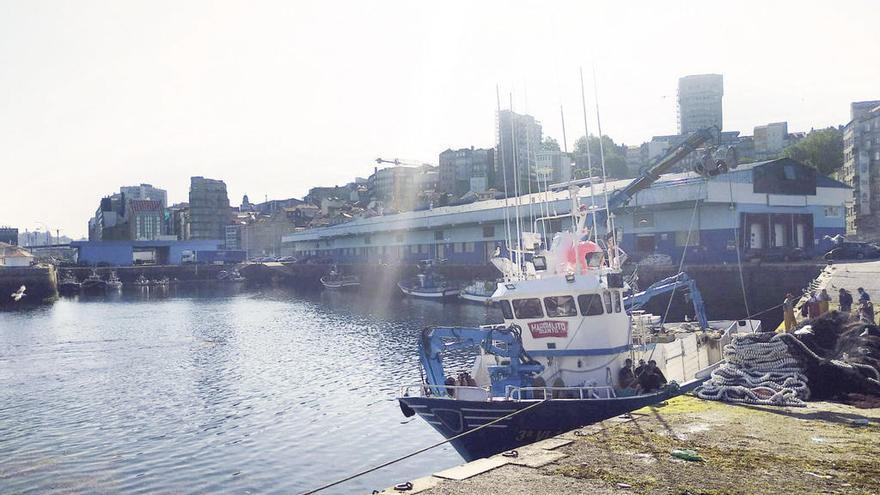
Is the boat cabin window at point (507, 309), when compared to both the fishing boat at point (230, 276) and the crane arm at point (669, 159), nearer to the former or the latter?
the crane arm at point (669, 159)

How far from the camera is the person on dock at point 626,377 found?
20891 mm

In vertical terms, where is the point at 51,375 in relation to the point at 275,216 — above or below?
below

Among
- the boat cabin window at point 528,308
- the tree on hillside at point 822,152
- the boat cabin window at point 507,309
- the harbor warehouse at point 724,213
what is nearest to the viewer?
the boat cabin window at point 528,308

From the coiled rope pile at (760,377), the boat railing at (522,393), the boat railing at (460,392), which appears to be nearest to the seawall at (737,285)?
the coiled rope pile at (760,377)

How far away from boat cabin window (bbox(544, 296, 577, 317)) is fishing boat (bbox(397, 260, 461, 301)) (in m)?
60.6

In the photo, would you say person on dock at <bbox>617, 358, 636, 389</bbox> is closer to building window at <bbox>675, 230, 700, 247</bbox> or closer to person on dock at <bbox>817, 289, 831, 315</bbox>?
person on dock at <bbox>817, 289, 831, 315</bbox>

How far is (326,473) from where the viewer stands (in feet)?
73.7

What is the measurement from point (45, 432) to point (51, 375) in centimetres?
1526

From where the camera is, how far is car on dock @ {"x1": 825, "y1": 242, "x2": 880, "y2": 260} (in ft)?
204

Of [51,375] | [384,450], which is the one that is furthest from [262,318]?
[384,450]

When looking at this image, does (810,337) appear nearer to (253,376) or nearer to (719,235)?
(253,376)

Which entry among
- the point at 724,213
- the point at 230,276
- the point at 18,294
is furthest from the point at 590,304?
the point at 230,276

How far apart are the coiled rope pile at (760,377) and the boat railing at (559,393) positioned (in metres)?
2.50

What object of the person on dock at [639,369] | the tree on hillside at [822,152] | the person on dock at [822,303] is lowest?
the person on dock at [639,369]
